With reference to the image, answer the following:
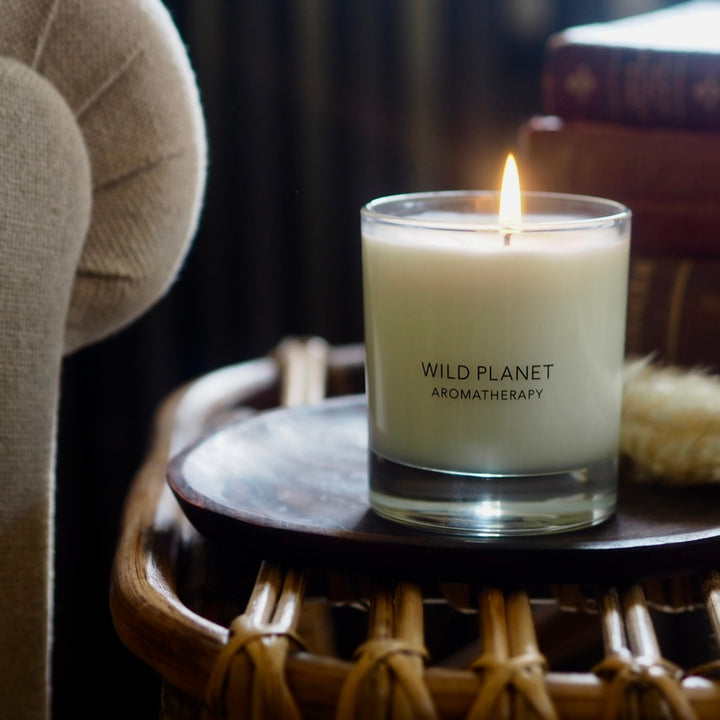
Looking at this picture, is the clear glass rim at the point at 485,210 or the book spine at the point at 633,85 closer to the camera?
the clear glass rim at the point at 485,210

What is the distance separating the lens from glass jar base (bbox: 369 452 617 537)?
411mm

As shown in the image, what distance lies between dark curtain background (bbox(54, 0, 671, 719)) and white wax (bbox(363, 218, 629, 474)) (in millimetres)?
749

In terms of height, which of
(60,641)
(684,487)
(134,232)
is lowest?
(60,641)

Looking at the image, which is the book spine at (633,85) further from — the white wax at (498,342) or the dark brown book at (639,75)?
the white wax at (498,342)

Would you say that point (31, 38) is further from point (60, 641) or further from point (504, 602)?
point (60, 641)

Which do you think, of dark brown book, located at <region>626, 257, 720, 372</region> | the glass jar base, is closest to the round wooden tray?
the glass jar base

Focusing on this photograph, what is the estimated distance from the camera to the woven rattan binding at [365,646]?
0.32 m

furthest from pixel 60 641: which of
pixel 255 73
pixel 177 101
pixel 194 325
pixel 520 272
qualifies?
pixel 520 272

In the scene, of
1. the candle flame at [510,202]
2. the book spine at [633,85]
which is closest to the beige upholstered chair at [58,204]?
the candle flame at [510,202]

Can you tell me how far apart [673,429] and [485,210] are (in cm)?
14

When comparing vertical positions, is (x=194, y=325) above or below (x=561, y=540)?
below

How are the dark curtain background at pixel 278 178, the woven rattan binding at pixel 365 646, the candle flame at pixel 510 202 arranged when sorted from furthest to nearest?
the dark curtain background at pixel 278 178 → the candle flame at pixel 510 202 → the woven rattan binding at pixel 365 646

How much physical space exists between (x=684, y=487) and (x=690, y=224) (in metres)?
0.28

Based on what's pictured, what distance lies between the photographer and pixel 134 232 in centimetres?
52
